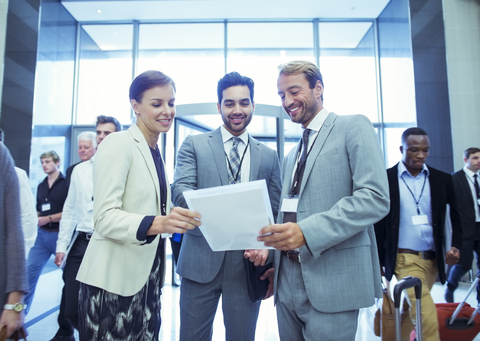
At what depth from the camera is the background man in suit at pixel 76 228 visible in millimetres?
2613

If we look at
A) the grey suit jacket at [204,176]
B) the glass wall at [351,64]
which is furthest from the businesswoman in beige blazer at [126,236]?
the glass wall at [351,64]

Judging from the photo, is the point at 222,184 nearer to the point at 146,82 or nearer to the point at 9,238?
the point at 146,82

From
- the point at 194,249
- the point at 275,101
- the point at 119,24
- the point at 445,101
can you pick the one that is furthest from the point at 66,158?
the point at 445,101

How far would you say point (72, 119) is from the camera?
779cm

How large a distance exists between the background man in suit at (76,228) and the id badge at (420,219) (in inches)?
104

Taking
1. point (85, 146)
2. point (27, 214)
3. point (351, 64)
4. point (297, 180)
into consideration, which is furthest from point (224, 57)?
point (297, 180)

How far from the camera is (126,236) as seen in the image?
1194mm

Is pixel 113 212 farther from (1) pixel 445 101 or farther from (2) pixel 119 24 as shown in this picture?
(2) pixel 119 24

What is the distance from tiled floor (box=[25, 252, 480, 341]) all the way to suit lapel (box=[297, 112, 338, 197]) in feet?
8.05

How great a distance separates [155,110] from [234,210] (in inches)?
24.6

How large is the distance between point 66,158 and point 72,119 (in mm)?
977

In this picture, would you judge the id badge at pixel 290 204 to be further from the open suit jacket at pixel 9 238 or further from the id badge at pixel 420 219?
the id badge at pixel 420 219

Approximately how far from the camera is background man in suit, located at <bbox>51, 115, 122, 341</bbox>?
8.57 feet

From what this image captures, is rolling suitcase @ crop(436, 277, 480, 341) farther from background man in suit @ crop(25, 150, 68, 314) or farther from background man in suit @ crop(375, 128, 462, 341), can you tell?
background man in suit @ crop(25, 150, 68, 314)
